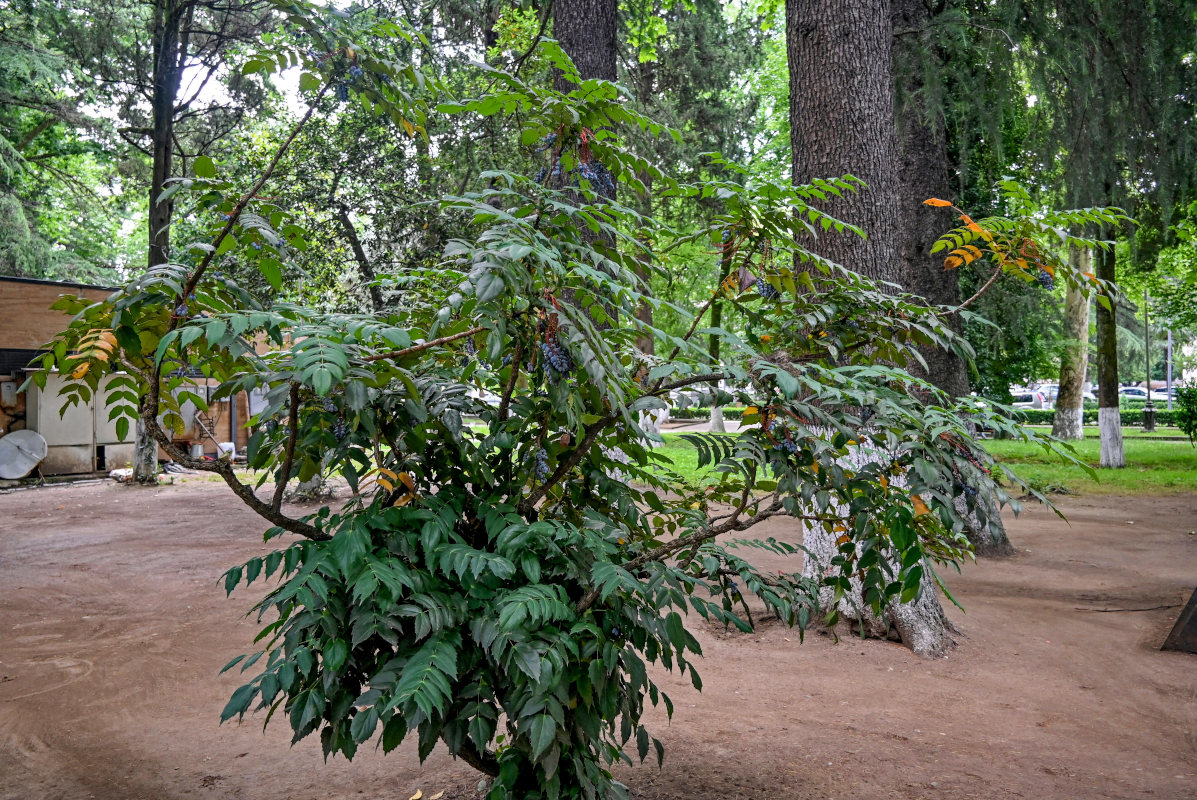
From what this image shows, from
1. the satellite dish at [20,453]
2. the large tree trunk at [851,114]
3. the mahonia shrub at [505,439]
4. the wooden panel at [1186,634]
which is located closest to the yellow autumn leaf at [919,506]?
A: the mahonia shrub at [505,439]

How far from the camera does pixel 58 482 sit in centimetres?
1564

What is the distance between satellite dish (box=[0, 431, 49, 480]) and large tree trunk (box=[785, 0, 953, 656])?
51.1 ft

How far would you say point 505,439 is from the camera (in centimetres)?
237

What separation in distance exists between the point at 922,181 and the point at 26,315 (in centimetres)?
1647

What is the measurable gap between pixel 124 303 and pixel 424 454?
3.00 feet

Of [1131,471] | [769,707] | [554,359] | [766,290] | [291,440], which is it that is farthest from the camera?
[1131,471]

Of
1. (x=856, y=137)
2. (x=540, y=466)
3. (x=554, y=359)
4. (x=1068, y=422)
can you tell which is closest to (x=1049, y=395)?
(x=1068, y=422)

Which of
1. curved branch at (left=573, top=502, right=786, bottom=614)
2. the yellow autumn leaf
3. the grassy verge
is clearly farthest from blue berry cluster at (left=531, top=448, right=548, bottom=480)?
the grassy verge

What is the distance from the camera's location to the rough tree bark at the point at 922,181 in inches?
347

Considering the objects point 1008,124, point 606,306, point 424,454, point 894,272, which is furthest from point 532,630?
point 1008,124

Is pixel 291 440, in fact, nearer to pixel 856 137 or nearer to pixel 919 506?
pixel 919 506

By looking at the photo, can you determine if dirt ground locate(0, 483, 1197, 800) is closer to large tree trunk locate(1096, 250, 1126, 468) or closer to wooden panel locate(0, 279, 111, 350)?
wooden panel locate(0, 279, 111, 350)

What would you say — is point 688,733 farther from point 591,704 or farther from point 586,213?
point 586,213

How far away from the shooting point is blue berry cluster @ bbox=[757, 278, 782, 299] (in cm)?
288
